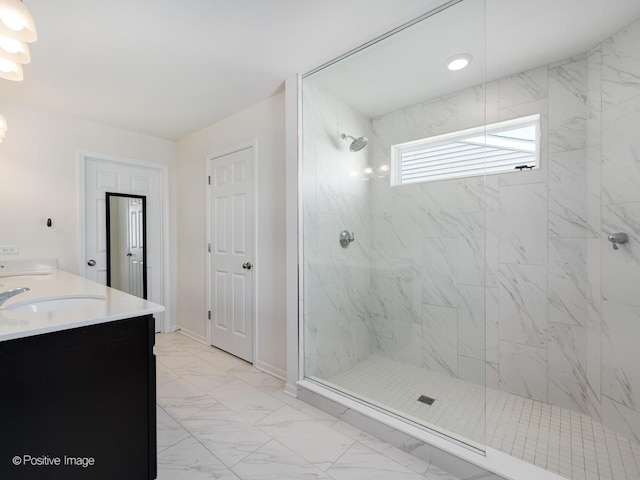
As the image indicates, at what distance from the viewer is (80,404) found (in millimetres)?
1178

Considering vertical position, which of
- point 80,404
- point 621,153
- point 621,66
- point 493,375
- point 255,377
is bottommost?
point 255,377

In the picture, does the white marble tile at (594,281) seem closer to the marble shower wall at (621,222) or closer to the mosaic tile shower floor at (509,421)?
the marble shower wall at (621,222)

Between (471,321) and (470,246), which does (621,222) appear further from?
(471,321)

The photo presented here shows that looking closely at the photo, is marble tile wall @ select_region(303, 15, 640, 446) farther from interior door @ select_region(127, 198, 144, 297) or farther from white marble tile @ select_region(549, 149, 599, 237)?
interior door @ select_region(127, 198, 144, 297)

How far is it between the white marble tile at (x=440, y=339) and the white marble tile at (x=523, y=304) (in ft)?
1.41

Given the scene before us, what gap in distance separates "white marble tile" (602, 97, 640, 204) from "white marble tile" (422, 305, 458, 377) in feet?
3.90

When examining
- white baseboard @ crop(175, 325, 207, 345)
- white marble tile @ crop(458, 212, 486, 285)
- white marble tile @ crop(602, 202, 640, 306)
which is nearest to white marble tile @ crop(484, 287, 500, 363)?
white marble tile @ crop(458, 212, 486, 285)

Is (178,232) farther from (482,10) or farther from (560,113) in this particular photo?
(560,113)

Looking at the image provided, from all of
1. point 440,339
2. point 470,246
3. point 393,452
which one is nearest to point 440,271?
point 470,246

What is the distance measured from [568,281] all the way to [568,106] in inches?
46.3

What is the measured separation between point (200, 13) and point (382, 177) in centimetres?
154

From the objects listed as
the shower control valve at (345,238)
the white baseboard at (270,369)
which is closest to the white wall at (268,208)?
the white baseboard at (270,369)

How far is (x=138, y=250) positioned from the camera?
348cm

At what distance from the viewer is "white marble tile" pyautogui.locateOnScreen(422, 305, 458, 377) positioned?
2193 millimetres
